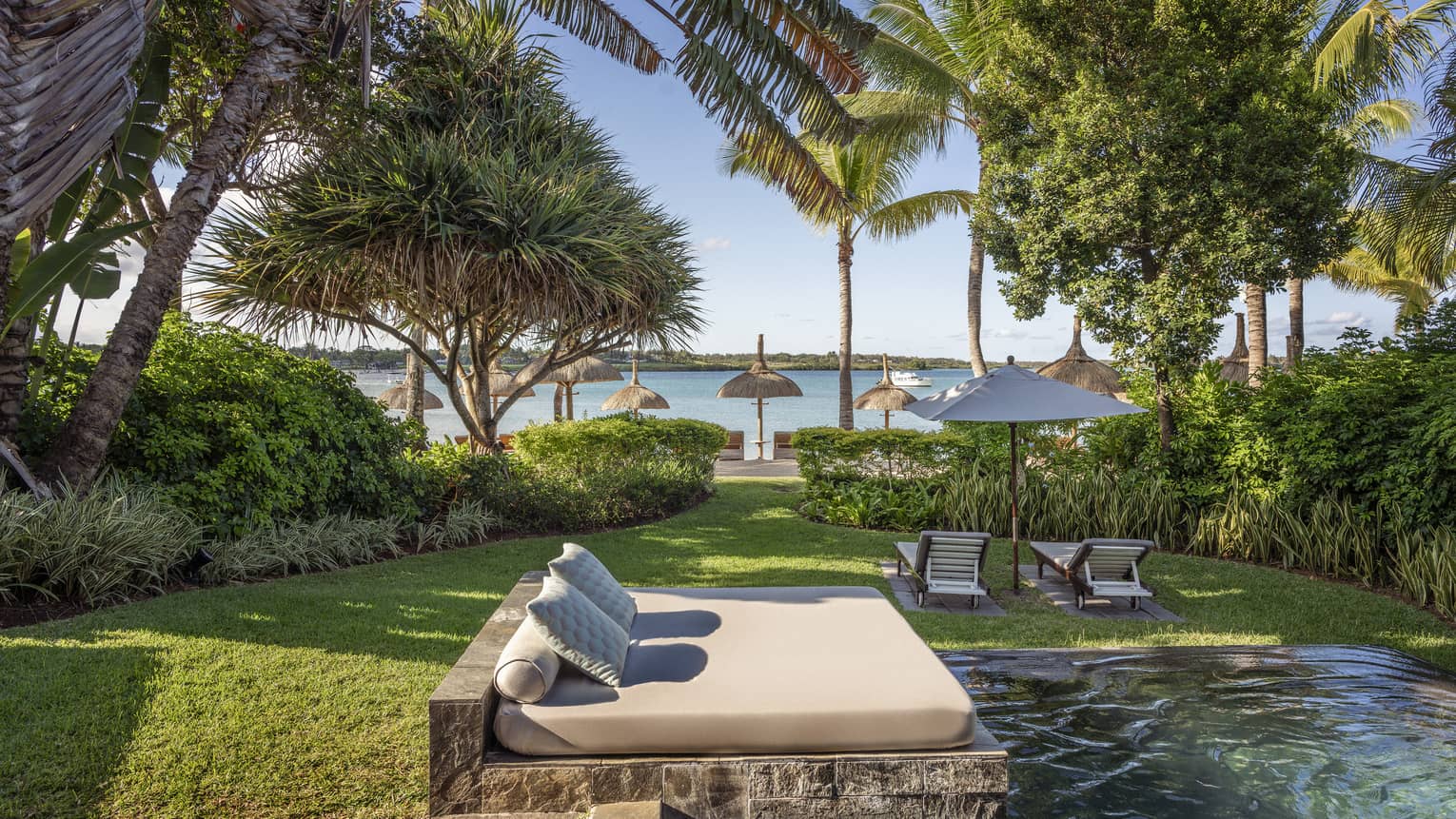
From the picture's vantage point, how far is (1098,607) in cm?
648

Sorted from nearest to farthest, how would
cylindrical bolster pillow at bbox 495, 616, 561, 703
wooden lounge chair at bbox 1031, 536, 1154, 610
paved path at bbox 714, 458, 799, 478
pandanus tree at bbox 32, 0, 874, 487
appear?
cylindrical bolster pillow at bbox 495, 616, 561, 703 < pandanus tree at bbox 32, 0, 874, 487 < wooden lounge chair at bbox 1031, 536, 1154, 610 < paved path at bbox 714, 458, 799, 478

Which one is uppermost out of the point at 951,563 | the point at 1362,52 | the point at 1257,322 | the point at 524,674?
the point at 1362,52

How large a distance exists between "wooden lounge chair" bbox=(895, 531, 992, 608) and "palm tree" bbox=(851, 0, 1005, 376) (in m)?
8.23

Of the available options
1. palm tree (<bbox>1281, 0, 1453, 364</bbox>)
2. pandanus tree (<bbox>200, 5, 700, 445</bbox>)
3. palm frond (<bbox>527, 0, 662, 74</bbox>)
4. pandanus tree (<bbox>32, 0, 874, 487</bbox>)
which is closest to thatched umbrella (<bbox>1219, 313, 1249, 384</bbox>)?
palm tree (<bbox>1281, 0, 1453, 364</bbox>)

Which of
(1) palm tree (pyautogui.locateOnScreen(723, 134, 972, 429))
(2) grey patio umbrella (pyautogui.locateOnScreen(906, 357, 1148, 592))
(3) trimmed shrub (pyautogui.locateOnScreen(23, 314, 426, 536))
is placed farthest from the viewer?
(1) palm tree (pyautogui.locateOnScreen(723, 134, 972, 429))

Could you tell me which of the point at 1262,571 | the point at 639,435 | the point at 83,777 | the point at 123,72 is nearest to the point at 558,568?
the point at 83,777

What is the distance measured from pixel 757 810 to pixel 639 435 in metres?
9.45

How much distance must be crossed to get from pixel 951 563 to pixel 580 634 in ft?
14.5

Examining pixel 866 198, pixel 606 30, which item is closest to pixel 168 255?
pixel 606 30

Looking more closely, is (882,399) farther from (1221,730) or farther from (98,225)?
(98,225)

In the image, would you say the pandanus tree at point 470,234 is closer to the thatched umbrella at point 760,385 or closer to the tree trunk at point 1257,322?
the thatched umbrella at point 760,385

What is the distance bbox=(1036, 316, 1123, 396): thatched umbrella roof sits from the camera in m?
17.0

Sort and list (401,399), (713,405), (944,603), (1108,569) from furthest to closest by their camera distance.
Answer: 1. (713,405)
2. (401,399)
3. (944,603)
4. (1108,569)

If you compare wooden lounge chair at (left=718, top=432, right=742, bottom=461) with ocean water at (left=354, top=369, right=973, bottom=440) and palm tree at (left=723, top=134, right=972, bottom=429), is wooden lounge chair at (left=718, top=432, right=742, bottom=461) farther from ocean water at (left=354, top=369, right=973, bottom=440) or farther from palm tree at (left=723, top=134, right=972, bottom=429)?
ocean water at (left=354, top=369, right=973, bottom=440)
